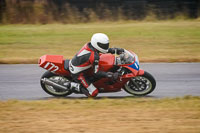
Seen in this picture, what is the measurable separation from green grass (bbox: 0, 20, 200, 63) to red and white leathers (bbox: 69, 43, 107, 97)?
4889mm

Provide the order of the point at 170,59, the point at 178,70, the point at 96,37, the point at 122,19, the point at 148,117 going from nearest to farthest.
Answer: the point at 148,117 < the point at 96,37 < the point at 178,70 < the point at 170,59 < the point at 122,19

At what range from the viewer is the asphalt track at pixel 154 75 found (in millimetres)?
9539

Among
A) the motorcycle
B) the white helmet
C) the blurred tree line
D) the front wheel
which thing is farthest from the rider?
the blurred tree line

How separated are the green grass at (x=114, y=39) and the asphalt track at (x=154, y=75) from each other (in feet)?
3.12

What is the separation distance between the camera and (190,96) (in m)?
8.68

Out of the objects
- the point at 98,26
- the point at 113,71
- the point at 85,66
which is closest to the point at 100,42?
the point at 85,66

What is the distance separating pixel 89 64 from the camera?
28.3 ft

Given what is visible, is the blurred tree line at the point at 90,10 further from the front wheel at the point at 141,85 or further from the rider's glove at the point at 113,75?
the rider's glove at the point at 113,75

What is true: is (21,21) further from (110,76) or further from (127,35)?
A: (110,76)

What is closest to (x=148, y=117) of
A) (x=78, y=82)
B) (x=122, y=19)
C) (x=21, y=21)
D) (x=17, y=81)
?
(x=78, y=82)

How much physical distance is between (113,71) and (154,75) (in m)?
2.89

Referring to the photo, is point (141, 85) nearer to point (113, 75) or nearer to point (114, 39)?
point (113, 75)

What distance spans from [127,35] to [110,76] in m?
9.77

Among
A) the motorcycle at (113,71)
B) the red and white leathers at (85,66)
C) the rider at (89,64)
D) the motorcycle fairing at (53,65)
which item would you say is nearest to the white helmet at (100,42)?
the rider at (89,64)
